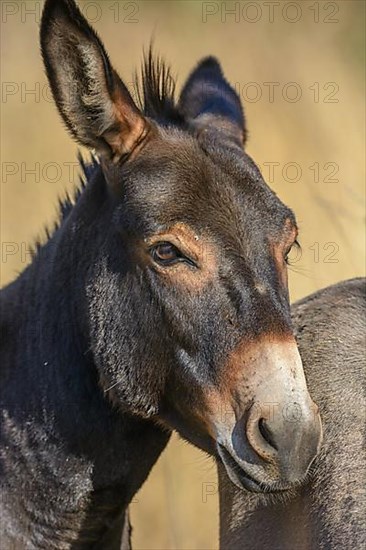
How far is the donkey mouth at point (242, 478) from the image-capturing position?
3510 mm

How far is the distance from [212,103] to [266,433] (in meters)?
1.84

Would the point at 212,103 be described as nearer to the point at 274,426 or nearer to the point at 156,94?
the point at 156,94

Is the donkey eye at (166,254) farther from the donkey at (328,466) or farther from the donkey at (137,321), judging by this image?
the donkey at (328,466)

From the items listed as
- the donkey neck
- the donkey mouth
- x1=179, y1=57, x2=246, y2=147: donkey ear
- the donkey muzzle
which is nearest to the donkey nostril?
the donkey muzzle

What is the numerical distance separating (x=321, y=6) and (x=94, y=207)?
35.5ft

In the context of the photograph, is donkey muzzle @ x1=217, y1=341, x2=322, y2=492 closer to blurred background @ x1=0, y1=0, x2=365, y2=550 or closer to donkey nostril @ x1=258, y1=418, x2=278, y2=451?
donkey nostril @ x1=258, y1=418, x2=278, y2=451

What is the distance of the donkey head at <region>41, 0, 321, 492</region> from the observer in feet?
11.2

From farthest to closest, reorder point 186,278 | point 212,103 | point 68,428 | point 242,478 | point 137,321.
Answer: point 212,103 < point 68,428 < point 137,321 < point 186,278 < point 242,478

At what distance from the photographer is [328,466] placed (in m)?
3.87

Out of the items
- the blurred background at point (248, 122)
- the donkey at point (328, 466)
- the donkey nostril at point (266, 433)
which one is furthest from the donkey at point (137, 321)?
the blurred background at point (248, 122)

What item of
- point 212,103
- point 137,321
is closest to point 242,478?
point 137,321

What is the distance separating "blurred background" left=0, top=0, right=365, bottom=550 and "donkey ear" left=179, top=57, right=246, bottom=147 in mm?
2635

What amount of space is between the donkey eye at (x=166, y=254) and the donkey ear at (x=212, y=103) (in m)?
0.71

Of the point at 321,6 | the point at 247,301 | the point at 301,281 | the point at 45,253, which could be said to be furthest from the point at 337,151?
the point at 247,301
